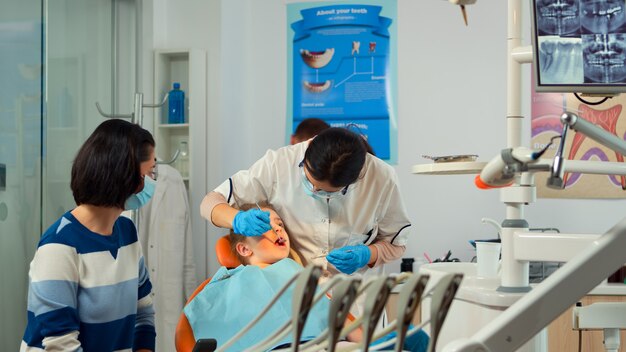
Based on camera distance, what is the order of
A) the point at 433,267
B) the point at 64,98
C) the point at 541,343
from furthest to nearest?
1. the point at 64,98
2. the point at 433,267
3. the point at 541,343

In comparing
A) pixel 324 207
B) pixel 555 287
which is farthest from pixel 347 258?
pixel 555 287

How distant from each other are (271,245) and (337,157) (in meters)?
0.38

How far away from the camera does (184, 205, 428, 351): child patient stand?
6.59ft

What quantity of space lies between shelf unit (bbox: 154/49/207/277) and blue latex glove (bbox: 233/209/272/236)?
158cm

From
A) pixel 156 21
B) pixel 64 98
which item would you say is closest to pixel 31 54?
pixel 64 98

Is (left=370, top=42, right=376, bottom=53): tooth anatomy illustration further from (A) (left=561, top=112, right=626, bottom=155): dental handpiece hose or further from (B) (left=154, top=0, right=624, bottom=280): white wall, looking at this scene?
(A) (left=561, top=112, right=626, bottom=155): dental handpiece hose

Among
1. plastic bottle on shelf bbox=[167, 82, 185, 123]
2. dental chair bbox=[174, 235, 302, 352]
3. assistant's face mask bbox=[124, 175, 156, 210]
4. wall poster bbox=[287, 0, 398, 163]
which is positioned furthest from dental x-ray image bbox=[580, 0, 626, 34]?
plastic bottle on shelf bbox=[167, 82, 185, 123]

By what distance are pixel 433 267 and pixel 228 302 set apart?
62 cm

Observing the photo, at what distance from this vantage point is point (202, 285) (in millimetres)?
2189

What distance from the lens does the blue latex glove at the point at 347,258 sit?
7.43 feet

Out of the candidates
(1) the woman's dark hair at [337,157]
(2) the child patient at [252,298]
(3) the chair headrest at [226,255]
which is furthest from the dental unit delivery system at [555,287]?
(3) the chair headrest at [226,255]

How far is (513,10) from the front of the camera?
5.19 ft

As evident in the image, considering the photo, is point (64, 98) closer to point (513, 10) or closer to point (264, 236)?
point (264, 236)

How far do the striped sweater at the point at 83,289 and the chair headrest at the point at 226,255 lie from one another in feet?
1.34
